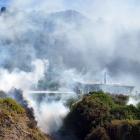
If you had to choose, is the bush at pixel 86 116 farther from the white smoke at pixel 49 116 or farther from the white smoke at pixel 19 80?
the white smoke at pixel 19 80

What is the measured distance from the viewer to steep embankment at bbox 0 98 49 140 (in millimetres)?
26494

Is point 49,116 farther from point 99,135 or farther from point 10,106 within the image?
point 99,135

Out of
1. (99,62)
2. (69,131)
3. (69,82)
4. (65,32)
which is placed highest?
(65,32)

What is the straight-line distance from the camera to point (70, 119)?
3500cm

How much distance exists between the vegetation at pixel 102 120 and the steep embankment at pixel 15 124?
132 inches

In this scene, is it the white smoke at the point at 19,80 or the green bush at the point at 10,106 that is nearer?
the green bush at the point at 10,106

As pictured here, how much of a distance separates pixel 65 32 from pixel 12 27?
Result: 3330cm

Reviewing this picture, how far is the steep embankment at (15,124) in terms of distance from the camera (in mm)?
26494

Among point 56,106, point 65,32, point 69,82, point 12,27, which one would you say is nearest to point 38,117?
point 56,106

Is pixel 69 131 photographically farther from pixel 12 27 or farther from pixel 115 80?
pixel 115 80

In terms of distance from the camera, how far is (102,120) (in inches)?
1272

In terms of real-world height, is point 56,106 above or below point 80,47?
below

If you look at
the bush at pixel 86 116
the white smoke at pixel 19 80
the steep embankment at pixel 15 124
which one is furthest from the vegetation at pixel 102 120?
the white smoke at pixel 19 80

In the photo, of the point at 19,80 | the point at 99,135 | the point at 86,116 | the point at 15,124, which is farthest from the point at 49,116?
the point at 19,80
